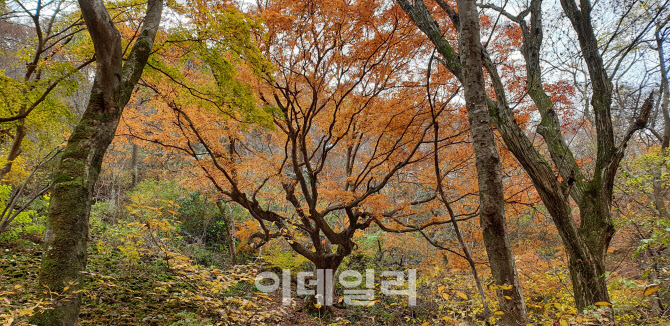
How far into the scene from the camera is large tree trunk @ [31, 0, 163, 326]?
7.66ft

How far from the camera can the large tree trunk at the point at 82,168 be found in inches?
92.0

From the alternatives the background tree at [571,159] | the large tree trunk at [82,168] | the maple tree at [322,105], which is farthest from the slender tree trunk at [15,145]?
the background tree at [571,159]

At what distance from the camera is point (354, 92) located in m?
6.05

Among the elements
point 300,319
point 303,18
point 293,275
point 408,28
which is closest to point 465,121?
point 408,28

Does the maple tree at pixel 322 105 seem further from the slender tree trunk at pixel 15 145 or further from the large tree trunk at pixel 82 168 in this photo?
the slender tree trunk at pixel 15 145

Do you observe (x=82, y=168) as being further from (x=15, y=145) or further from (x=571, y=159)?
(x=571, y=159)

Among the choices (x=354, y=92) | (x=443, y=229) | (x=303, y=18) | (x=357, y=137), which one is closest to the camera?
(x=303, y=18)

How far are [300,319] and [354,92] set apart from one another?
5.39m

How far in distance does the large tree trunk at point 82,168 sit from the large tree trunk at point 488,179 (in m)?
3.05

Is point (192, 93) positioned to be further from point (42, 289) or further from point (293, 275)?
point (293, 275)

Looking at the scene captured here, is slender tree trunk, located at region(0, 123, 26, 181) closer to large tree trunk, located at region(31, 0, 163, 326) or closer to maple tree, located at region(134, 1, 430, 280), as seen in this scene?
maple tree, located at region(134, 1, 430, 280)

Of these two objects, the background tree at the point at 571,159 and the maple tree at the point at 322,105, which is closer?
the background tree at the point at 571,159

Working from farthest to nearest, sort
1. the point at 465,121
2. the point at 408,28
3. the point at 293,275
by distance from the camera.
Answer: the point at 293,275, the point at 465,121, the point at 408,28

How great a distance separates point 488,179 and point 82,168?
3448 mm
